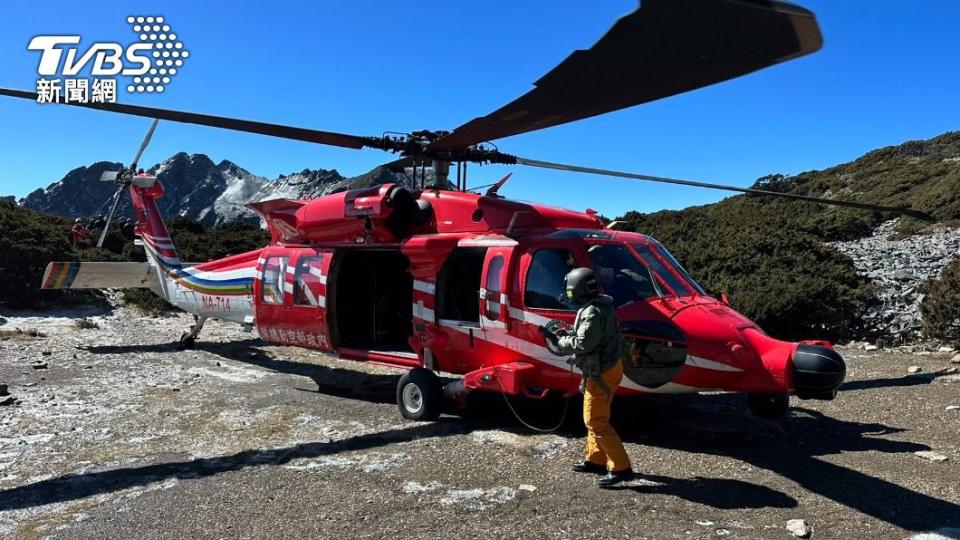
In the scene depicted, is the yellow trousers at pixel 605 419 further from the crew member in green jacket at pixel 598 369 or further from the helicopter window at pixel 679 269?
the helicopter window at pixel 679 269

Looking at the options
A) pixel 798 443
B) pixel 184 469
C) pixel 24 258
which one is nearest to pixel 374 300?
pixel 184 469

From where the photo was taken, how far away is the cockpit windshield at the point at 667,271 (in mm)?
6273

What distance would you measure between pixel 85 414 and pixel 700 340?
6.99m

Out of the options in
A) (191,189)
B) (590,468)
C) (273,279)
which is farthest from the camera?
(191,189)

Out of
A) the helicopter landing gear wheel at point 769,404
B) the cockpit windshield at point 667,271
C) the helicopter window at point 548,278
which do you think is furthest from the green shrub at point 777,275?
the helicopter window at point 548,278

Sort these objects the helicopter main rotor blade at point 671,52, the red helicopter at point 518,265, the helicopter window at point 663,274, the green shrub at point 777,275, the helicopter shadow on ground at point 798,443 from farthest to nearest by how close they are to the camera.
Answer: the green shrub at point 777,275 < the helicopter window at point 663,274 < the helicopter shadow on ground at point 798,443 < the red helicopter at point 518,265 < the helicopter main rotor blade at point 671,52

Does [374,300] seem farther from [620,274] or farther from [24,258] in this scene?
[24,258]

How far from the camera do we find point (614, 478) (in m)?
4.77

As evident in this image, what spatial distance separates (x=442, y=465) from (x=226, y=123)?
3.88 metres

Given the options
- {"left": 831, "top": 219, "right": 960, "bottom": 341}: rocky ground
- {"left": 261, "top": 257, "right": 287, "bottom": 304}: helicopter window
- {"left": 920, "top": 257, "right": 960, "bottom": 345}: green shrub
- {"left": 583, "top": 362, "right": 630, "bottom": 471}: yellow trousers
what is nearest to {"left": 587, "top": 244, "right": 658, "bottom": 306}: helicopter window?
{"left": 583, "top": 362, "right": 630, "bottom": 471}: yellow trousers

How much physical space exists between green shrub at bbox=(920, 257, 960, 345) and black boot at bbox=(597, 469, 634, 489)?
332 inches

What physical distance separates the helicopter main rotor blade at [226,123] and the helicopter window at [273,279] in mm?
2860

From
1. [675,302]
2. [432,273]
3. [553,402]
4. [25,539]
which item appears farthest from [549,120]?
[25,539]

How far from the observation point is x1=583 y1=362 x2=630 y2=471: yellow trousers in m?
4.81
